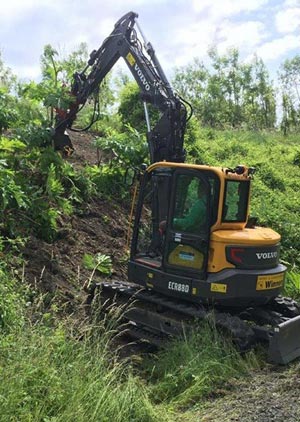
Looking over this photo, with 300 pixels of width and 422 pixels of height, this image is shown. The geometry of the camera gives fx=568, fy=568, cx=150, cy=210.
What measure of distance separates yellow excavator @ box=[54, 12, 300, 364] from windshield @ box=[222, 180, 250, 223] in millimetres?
13

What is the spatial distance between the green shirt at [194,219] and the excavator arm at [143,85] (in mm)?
1579

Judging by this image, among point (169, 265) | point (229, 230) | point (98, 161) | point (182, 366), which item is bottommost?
point (182, 366)

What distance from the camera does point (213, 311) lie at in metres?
7.10

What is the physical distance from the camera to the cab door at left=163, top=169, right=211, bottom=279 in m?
7.25

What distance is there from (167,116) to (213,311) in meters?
3.18

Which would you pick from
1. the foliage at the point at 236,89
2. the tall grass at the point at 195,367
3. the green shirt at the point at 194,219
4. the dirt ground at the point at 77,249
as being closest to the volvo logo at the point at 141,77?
the green shirt at the point at 194,219

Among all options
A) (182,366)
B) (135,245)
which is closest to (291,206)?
(135,245)

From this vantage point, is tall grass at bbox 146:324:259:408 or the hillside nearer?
the hillside

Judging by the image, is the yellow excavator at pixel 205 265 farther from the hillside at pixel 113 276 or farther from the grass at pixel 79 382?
the grass at pixel 79 382

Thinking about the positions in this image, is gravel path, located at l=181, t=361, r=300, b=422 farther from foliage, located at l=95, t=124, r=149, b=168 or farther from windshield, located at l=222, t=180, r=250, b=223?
foliage, located at l=95, t=124, r=149, b=168

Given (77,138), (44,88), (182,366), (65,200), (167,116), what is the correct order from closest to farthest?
(182,366) < (167,116) < (65,200) < (44,88) < (77,138)

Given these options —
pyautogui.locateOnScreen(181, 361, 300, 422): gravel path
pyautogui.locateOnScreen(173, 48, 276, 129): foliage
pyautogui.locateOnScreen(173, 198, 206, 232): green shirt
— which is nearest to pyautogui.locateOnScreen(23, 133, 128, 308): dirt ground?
pyautogui.locateOnScreen(173, 198, 206, 232): green shirt

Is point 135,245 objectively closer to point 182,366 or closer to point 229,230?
point 229,230

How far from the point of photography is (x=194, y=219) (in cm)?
736
